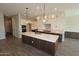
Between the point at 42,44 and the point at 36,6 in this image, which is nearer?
the point at 36,6

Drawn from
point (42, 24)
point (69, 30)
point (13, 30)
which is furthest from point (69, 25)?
point (13, 30)

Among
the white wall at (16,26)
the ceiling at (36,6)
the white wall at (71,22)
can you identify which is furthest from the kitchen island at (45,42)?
the white wall at (16,26)

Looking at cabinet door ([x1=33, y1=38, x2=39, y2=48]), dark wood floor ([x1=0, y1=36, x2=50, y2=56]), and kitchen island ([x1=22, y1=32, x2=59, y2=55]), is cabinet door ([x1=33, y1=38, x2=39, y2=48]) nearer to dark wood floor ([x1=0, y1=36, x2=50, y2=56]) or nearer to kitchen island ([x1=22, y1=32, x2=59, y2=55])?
kitchen island ([x1=22, y1=32, x2=59, y2=55])

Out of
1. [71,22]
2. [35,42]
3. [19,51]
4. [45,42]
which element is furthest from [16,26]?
[71,22]

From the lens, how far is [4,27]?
641 cm

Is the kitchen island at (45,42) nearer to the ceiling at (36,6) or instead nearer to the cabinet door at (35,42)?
the cabinet door at (35,42)

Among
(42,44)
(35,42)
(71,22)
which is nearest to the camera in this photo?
(42,44)

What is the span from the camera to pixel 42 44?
151 inches

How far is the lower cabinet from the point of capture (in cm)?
336

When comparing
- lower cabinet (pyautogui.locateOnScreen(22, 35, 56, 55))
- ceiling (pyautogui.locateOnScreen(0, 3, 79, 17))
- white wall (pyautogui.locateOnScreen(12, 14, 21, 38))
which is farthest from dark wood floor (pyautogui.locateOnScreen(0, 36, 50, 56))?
white wall (pyautogui.locateOnScreen(12, 14, 21, 38))

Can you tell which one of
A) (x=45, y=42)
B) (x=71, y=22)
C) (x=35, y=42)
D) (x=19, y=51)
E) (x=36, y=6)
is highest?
(x=36, y=6)

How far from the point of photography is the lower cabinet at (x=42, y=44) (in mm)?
3363

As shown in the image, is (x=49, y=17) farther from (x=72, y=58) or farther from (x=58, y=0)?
(x=72, y=58)

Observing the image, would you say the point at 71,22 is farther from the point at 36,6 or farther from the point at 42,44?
the point at 36,6
